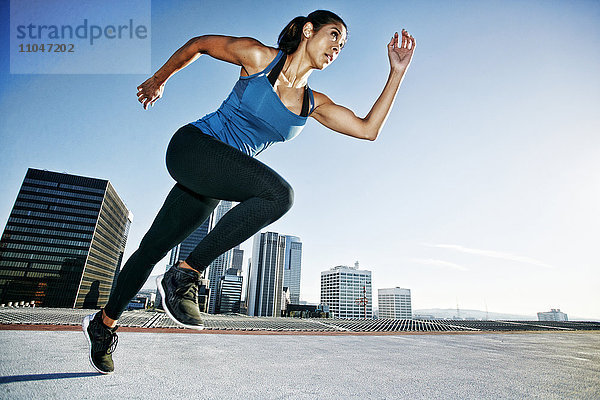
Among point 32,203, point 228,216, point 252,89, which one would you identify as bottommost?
point 228,216

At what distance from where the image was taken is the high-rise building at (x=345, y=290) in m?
124

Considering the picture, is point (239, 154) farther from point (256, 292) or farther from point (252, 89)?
point (256, 292)

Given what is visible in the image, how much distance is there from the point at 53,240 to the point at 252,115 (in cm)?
8983

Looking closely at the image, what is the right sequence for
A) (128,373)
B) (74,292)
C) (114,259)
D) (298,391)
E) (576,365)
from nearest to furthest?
(298,391), (128,373), (576,365), (74,292), (114,259)

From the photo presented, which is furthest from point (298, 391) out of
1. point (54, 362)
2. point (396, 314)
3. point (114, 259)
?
point (396, 314)

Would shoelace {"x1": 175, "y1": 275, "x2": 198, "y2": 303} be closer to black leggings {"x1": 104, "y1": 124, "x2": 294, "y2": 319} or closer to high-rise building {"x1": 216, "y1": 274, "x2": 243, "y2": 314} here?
black leggings {"x1": 104, "y1": 124, "x2": 294, "y2": 319}

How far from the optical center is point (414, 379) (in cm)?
163

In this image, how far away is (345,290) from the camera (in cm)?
12550

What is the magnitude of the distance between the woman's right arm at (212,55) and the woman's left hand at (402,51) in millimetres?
838

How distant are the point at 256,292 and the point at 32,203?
241 feet

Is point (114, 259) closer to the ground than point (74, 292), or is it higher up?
higher up

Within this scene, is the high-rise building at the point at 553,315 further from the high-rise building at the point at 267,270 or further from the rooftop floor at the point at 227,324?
the rooftop floor at the point at 227,324

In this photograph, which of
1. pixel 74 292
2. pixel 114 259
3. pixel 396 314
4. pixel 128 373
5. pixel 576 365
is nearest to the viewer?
pixel 128 373

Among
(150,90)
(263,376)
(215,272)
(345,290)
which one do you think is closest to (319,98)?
(150,90)
